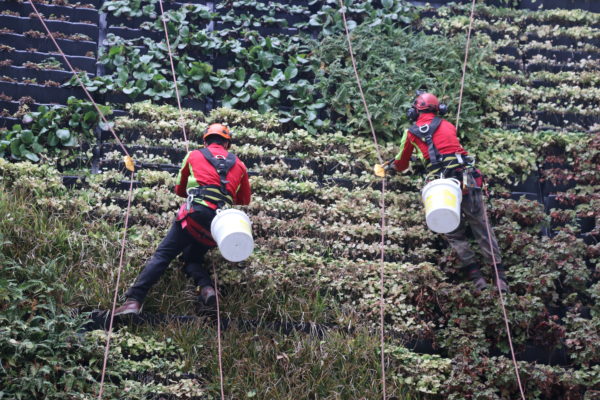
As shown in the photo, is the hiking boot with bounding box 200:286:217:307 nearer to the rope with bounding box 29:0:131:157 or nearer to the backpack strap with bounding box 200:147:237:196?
the backpack strap with bounding box 200:147:237:196

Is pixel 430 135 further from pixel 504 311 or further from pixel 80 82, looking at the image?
pixel 80 82

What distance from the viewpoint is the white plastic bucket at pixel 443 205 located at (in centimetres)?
702

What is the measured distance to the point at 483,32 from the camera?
10648 millimetres

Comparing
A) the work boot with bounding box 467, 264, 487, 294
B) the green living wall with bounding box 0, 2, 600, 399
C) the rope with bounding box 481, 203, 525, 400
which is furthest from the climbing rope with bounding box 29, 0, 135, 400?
the rope with bounding box 481, 203, 525, 400

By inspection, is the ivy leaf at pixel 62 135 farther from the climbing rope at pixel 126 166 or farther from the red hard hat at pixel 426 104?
the red hard hat at pixel 426 104

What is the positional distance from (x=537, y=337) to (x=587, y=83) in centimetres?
420

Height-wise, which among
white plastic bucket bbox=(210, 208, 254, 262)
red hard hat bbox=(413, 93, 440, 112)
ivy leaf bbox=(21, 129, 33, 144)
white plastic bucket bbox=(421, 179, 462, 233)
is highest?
red hard hat bbox=(413, 93, 440, 112)

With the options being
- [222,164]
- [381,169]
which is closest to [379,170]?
[381,169]

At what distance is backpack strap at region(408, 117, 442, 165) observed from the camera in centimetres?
792

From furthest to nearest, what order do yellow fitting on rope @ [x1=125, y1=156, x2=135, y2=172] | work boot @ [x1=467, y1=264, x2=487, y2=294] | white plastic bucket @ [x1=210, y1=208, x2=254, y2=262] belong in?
yellow fitting on rope @ [x1=125, y1=156, x2=135, y2=172], work boot @ [x1=467, y1=264, x2=487, y2=294], white plastic bucket @ [x1=210, y1=208, x2=254, y2=262]

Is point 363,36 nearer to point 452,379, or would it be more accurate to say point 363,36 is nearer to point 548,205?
point 548,205

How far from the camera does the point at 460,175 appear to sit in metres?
7.85

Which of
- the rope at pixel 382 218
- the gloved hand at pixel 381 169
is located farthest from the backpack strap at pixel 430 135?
the rope at pixel 382 218

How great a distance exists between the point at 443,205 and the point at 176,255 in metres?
2.44
